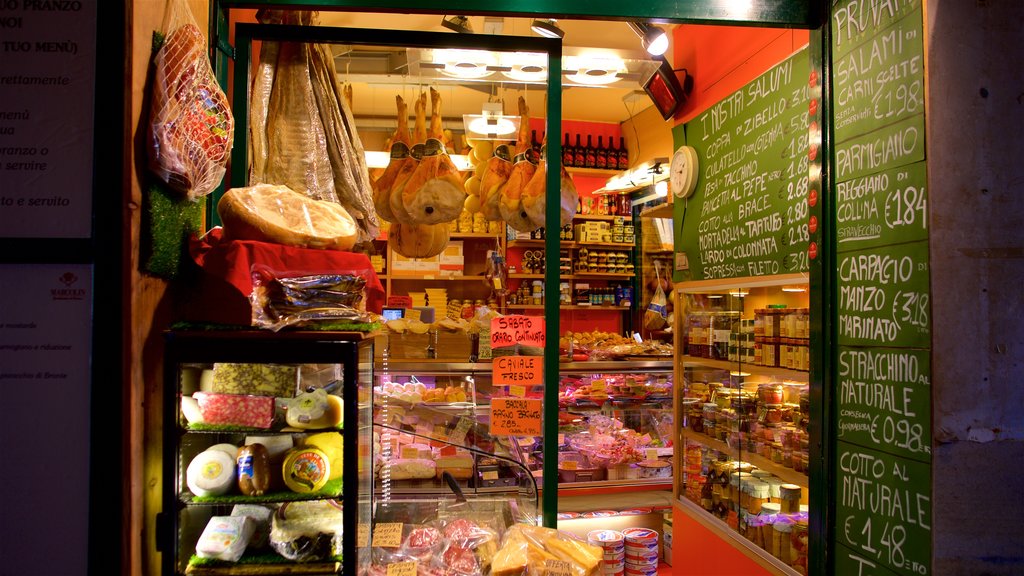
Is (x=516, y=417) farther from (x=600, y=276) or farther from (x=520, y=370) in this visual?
(x=600, y=276)

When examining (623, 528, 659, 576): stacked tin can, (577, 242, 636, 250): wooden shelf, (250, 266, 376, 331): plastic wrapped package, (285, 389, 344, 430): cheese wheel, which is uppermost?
(577, 242, 636, 250): wooden shelf

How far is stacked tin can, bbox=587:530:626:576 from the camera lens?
13.7ft

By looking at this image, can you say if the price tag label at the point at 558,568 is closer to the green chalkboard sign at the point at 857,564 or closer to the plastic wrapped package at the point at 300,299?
the green chalkboard sign at the point at 857,564

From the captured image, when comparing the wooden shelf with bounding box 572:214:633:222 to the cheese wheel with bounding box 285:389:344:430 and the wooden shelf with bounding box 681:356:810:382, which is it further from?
the cheese wheel with bounding box 285:389:344:430

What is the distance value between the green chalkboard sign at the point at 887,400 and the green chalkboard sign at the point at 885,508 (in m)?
0.04

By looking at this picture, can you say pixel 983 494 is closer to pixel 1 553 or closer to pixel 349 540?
pixel 349 540

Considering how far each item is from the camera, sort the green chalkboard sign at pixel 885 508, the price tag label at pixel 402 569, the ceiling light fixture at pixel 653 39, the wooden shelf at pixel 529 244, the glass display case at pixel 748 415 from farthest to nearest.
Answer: the wooden shelf at pixel 529 244, the ceiling light fixture at pixel 653 39, the glass display case at pixel 748 415, the price tag label at pixel 402 569, the green chalkboard sign at pixel 885 508

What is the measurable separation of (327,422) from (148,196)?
2.65 ft

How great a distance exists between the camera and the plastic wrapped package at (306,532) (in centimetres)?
185

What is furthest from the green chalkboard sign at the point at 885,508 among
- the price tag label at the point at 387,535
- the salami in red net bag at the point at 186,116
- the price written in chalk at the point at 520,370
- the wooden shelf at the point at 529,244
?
the wooden shelf at the point at 529,244

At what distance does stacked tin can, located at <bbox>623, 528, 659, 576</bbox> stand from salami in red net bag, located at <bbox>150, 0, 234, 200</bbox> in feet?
11.6

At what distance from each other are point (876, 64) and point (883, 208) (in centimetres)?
49

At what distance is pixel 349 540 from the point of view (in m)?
1.79

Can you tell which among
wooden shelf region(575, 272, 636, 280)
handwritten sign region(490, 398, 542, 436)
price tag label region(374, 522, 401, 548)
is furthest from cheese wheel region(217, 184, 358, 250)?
wooden shelf region(575, 272, 636, 280)
